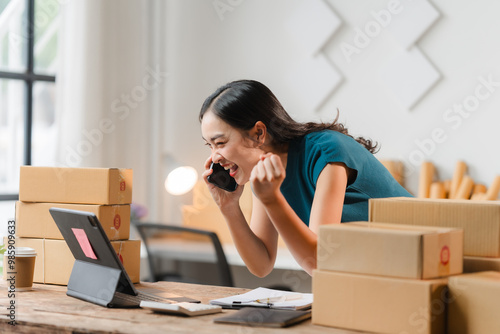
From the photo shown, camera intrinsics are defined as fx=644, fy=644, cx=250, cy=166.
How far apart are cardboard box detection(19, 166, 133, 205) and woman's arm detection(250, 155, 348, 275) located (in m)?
0.66

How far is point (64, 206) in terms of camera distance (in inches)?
80.0

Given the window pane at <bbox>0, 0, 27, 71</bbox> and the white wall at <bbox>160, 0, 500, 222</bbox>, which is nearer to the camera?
the white wall at <bbox>160, 0, 500, 222</bbox>

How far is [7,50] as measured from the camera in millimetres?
3811

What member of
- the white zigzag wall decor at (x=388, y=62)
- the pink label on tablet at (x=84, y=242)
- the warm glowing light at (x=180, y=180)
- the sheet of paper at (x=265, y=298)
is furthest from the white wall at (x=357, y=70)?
the pink label on tablet at (x=84, y=242)

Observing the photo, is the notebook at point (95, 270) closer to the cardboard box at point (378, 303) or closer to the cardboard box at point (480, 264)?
the cardboard box at point (378, 303)

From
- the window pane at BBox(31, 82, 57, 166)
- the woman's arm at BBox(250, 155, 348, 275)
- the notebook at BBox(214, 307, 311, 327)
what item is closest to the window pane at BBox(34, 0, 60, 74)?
the window pane at BBox(31, 82, 57, 166)

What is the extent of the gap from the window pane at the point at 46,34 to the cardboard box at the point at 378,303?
3122 mm

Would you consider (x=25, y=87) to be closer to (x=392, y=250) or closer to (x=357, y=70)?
(x=357, y=70)

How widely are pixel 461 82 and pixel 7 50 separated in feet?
8.63

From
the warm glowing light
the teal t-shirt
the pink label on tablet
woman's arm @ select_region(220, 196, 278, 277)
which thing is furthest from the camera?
the warm glowing light

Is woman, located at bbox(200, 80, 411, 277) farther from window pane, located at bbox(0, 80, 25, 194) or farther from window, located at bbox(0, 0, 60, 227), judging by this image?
window pane, located at bbox(0, 80, 25, 194)

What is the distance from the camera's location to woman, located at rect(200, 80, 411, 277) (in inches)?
68.7

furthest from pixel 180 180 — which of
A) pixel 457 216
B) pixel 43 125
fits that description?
pixel 457 216

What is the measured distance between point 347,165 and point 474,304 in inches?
23.4
